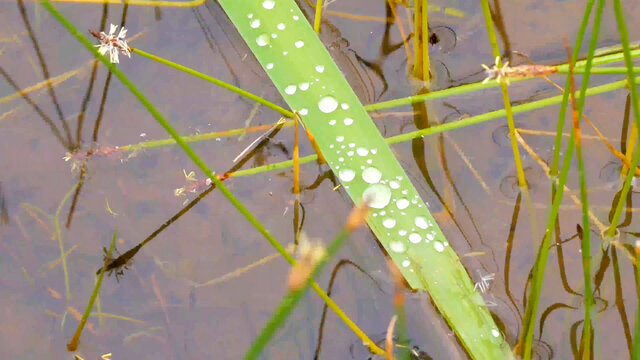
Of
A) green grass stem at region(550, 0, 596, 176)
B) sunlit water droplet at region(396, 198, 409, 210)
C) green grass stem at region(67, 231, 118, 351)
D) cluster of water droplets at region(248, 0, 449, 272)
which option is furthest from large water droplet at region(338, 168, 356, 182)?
green grass stem at region(67, 231, 118, 351)

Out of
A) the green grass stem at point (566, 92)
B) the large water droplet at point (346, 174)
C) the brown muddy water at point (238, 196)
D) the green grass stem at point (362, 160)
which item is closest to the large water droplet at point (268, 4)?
the green grass stem at point (362, 160)

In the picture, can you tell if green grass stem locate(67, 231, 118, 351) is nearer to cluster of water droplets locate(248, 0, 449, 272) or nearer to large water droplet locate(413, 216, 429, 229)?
cluster of water droplets locate(248, 0, 449, 272)

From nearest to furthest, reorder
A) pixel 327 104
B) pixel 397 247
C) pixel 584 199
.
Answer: pixel 584 199
pixel 397 247
pixel 327 104

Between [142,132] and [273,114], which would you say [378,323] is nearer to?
[273,114]

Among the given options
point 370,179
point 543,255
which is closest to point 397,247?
point 370,179

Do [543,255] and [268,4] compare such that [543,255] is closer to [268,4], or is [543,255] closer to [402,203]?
[402,203]
